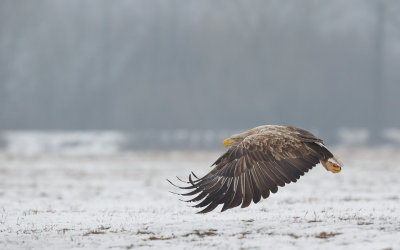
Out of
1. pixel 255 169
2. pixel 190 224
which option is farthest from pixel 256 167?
pixel 190 224

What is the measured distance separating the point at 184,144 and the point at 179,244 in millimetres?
78275

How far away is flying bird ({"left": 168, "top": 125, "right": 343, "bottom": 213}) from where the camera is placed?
23.4 ft

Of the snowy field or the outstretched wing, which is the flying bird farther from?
the snowy field

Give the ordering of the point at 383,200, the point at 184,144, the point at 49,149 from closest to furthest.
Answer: the point at 383,200, the point at 49,149, the point at 184,144

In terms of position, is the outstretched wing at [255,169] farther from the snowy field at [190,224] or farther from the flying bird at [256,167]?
the snowy field at [190,224]

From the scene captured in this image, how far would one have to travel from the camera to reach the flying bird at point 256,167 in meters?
7.14

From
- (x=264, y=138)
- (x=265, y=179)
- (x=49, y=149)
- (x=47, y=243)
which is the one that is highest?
(x=49, y=149)

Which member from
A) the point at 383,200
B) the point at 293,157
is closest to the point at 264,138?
the point at 293,157

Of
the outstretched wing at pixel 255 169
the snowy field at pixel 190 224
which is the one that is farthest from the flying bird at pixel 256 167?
the snowy field at pixel 190 224

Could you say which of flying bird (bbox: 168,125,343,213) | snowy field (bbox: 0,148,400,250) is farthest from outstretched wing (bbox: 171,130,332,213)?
snowy field (bbox: 0,148,400,250)

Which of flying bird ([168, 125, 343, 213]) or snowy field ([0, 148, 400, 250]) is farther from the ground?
flying bird ([168, 125, 343, 213])

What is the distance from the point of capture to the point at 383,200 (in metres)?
12.8

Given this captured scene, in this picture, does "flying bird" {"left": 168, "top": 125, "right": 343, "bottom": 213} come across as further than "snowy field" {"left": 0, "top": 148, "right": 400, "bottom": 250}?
Yes

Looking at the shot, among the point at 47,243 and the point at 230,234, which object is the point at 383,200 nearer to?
the point at 230,234
